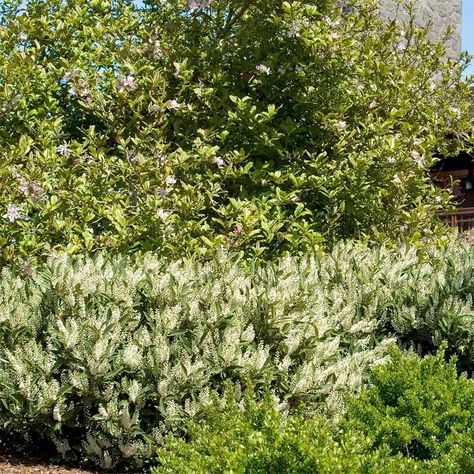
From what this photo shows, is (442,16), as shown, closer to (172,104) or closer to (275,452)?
(172,104)

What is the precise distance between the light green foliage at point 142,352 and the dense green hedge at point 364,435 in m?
0.26

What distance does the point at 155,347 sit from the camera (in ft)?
13.6

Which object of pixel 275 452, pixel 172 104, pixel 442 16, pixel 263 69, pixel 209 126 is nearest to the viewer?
pixel 275 452

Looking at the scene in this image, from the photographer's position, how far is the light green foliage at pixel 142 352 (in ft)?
13.3

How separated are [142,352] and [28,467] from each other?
79 cm

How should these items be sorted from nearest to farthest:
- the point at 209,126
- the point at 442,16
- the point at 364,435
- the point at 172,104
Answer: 1. the point at 364,435
2. the point at 172,104
3. the point at 209,126
4. the point at 442,16

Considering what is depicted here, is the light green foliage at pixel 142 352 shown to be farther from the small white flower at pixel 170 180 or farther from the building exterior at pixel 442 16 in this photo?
the building exterior at pixel 442 16

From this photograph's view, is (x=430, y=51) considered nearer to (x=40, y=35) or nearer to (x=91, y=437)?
(x=40, y=35)

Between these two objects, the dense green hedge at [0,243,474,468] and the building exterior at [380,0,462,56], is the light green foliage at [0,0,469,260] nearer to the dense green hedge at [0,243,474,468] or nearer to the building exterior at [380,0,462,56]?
the dense green hedge at [0,243,474,468]

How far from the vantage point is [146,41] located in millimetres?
7770

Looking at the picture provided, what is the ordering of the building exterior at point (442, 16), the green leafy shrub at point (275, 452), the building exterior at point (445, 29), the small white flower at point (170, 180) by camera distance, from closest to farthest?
Answer: the green leafy shrub at point (275, 452) → the small white flower at point (170, 180) → the building exterior at point (445, 29) → the building exterior at point (442, 16)

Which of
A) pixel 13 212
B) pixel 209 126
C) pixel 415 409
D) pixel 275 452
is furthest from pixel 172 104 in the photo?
pixel 275 452

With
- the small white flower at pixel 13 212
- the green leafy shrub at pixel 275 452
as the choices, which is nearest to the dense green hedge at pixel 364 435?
the green leafy shrub at pixel 275 452

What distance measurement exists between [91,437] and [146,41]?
4.52m
